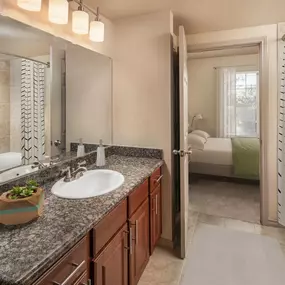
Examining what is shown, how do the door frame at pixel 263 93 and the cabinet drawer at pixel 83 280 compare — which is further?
the door frame at pixel 263 93

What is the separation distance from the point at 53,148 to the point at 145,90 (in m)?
1.00

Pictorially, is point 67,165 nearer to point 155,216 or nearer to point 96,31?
point 155,216

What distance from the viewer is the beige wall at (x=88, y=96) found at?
195cm

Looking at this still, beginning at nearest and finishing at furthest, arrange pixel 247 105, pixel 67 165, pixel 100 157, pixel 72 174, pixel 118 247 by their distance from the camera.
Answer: pixel 118 247 → pixel 72 174 → pixel 67 165 → pixel 100 157 → pixel 247 105

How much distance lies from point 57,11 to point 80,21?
25 cm

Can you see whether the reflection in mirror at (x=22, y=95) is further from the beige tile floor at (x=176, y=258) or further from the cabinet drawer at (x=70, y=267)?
the beige tile floor at (x=176, y=258)

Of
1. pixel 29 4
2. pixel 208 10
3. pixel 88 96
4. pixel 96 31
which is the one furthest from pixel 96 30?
pixel 208 10

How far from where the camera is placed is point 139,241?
165 centimetres

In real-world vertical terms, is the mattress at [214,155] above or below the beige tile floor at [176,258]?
above

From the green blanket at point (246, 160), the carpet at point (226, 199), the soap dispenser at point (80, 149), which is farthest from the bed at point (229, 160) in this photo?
the soap dispenser at point (80, 149)

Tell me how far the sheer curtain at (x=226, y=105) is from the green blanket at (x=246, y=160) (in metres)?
1.61

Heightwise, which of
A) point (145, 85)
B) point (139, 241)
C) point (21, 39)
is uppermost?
point (21, 39)

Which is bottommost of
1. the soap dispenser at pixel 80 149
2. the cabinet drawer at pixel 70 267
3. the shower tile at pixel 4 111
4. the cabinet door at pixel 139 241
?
the cabinet door at pixel 139 241

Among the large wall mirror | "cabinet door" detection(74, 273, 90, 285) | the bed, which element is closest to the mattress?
the bed
